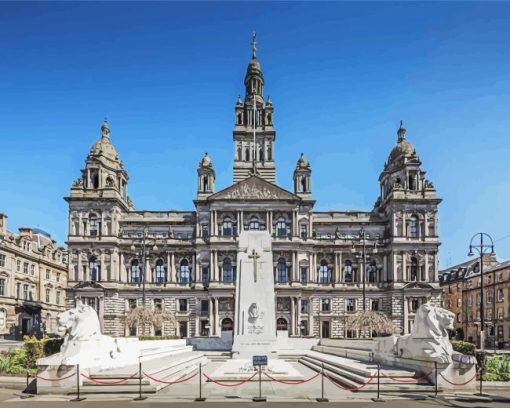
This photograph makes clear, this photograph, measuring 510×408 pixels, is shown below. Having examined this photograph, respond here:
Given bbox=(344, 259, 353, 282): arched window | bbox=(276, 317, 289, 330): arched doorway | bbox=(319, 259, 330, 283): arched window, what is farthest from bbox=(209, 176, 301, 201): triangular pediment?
bbox=(276, 317, 289, 330): arched doorway

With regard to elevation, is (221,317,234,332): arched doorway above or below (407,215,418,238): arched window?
below

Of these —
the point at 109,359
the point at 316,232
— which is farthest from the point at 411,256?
the point at 109,359

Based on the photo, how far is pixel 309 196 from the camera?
237 feet

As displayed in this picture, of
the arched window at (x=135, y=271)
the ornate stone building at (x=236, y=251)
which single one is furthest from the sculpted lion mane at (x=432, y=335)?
the arched window at (x=135, y=271)

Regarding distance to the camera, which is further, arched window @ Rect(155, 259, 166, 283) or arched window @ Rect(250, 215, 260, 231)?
arched window @ Rect(155, 259, 166, 283)

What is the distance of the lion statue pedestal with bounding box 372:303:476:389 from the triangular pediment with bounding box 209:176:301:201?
4832cm

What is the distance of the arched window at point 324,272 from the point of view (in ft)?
239

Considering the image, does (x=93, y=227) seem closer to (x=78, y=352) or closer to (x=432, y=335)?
(x=78, y=352)

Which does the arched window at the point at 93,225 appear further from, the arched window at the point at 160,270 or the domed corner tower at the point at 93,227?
the arched window at the point at 160,270

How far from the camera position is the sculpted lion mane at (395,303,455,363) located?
20.0m

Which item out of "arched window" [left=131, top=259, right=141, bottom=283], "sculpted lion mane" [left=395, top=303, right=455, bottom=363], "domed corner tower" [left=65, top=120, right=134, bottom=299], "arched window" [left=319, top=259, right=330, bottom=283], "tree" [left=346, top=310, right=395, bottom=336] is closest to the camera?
"sculpted lion mane" [left=395, top=303, right=455, bottom=363]

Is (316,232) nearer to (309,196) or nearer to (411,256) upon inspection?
(309,196)

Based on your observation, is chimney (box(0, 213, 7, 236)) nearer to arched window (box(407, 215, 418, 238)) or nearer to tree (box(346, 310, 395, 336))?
tree (box(346, 310, 395, 336))

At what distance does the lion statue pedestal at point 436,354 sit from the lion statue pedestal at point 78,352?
12370 mm
